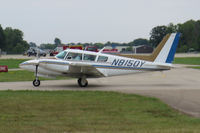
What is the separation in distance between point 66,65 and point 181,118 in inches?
383

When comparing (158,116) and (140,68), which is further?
(140,68)

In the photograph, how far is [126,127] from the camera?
29.1 ft

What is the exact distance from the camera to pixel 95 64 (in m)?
19.2

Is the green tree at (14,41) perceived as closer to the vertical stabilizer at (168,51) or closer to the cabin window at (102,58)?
the cabin window at (102,58)

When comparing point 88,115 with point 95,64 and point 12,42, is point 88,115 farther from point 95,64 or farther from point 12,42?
point 12,42

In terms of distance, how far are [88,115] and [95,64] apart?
8913 mm

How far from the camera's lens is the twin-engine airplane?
61.3 feet

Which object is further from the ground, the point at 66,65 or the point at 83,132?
the point at 66,65

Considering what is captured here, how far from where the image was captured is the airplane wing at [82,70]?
1830cm

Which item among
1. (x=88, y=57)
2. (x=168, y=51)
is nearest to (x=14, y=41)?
(x=88, y=57)

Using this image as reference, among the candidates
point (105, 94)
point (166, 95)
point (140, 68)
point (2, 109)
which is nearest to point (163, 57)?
point (140, 68)

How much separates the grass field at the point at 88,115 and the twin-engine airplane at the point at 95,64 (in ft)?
13.5

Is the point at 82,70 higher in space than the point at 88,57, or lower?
lower

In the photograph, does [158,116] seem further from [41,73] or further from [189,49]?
[189,49]
